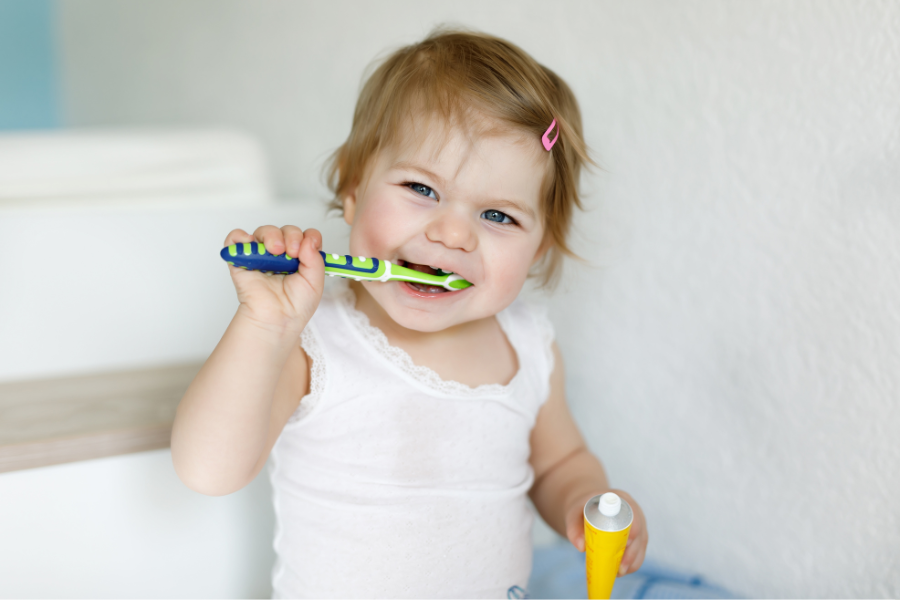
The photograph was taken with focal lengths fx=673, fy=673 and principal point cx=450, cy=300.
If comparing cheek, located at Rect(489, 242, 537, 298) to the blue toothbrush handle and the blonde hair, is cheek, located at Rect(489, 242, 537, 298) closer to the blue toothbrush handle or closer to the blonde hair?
the blonde hair

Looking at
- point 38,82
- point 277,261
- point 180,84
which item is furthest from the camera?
point 38,82

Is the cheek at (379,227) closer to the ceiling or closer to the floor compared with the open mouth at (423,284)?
closer to the ceiling

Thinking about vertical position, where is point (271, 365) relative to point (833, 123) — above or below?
below

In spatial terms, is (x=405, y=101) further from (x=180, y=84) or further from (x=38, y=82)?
(x=38, y=82)

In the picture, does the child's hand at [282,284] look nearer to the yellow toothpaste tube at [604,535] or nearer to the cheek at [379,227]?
the cheek at [379,227]

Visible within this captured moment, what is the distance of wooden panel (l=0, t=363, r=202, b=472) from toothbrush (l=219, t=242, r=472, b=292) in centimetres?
26

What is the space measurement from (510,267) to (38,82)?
3249mm

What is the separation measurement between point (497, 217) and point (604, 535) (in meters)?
0.30

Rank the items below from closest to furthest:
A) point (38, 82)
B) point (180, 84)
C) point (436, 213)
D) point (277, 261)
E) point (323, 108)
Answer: point (277, 261), point (436, 213), point (323, 108), point (180, 84), point (38, 82)

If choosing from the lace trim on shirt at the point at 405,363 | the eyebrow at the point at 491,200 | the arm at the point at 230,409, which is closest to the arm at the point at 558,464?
the lace trim on shirt at the point at 405,363

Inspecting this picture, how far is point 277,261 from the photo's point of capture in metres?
0.50

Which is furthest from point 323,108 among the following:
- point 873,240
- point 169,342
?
point 873,240

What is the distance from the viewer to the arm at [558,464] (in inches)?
29.4

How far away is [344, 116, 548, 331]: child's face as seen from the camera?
0.61 m
